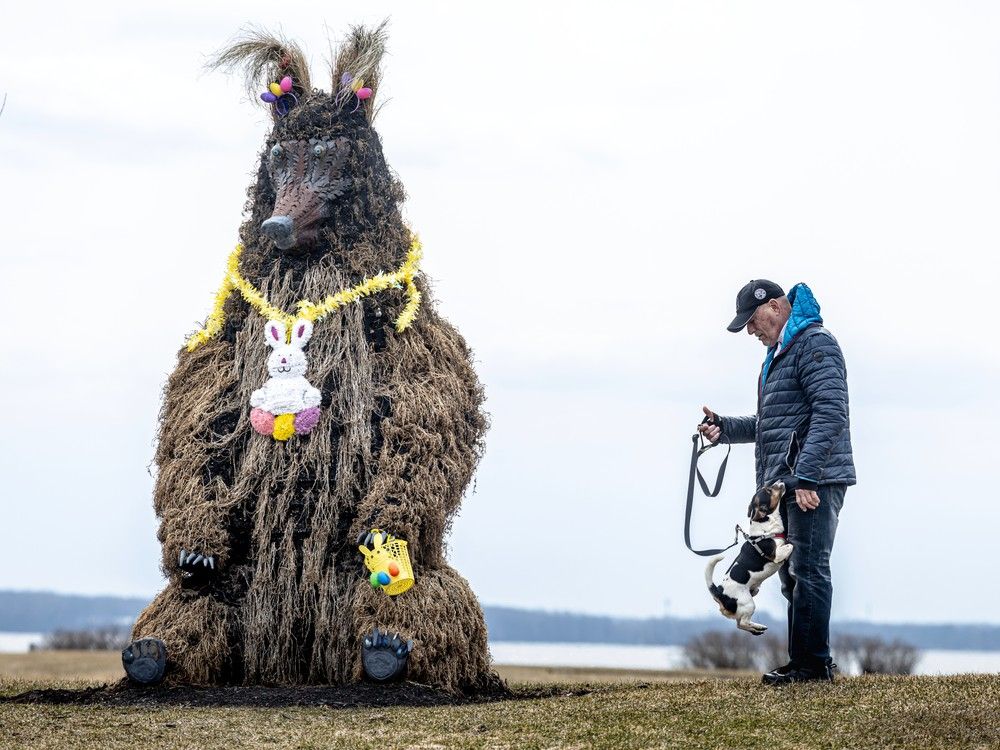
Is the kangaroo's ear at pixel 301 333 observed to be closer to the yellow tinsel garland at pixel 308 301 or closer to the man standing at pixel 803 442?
the yellow tinsel garland at pixel 308 301

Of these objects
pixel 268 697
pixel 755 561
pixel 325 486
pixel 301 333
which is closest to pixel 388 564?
pixel 325 486

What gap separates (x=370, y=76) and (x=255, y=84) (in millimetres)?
789

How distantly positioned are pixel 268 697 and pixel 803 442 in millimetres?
2980

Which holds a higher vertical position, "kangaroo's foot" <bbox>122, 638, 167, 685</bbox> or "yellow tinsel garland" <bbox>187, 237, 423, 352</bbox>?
"yellow tinsel garland" <bbox>187, 237, 423, 352</bbox>

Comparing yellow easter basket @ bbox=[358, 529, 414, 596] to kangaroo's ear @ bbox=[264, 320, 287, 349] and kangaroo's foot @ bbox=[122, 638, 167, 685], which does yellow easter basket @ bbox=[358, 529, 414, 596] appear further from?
kangaroo's ear @ bbox=[264, 320, 287, 349]

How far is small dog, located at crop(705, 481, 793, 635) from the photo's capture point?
6.91 m

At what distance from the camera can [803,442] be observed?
703 centimetres

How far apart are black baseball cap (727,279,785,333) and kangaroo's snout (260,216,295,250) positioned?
99.0 inches

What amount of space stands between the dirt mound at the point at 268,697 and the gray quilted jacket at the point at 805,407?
2.06m

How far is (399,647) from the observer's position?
7.38m

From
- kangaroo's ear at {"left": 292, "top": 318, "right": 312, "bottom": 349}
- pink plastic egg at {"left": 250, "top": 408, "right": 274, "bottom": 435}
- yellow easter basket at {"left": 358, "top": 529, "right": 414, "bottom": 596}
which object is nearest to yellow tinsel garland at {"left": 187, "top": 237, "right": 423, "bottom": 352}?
kangaroo's ear at {"left": 292, "top": 318, "right": 312, "bottom": 349}

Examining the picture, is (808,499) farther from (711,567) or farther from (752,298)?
(752,298)

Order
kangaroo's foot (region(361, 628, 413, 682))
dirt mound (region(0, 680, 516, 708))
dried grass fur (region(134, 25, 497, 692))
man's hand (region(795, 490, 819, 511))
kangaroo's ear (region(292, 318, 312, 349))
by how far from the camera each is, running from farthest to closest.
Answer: kangaroo's ear (region(292, 318, 312, 349)) < dried grass fur (region(134, 25, 497, 692)) < kangaroo's foot (region(361, 628, 413, 682)) < dirt mound (region(0, 680, 516, 708)) < man's hand (region(795, 490, 819, 511))

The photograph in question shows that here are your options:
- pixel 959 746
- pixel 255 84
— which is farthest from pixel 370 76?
pixel 959 746
